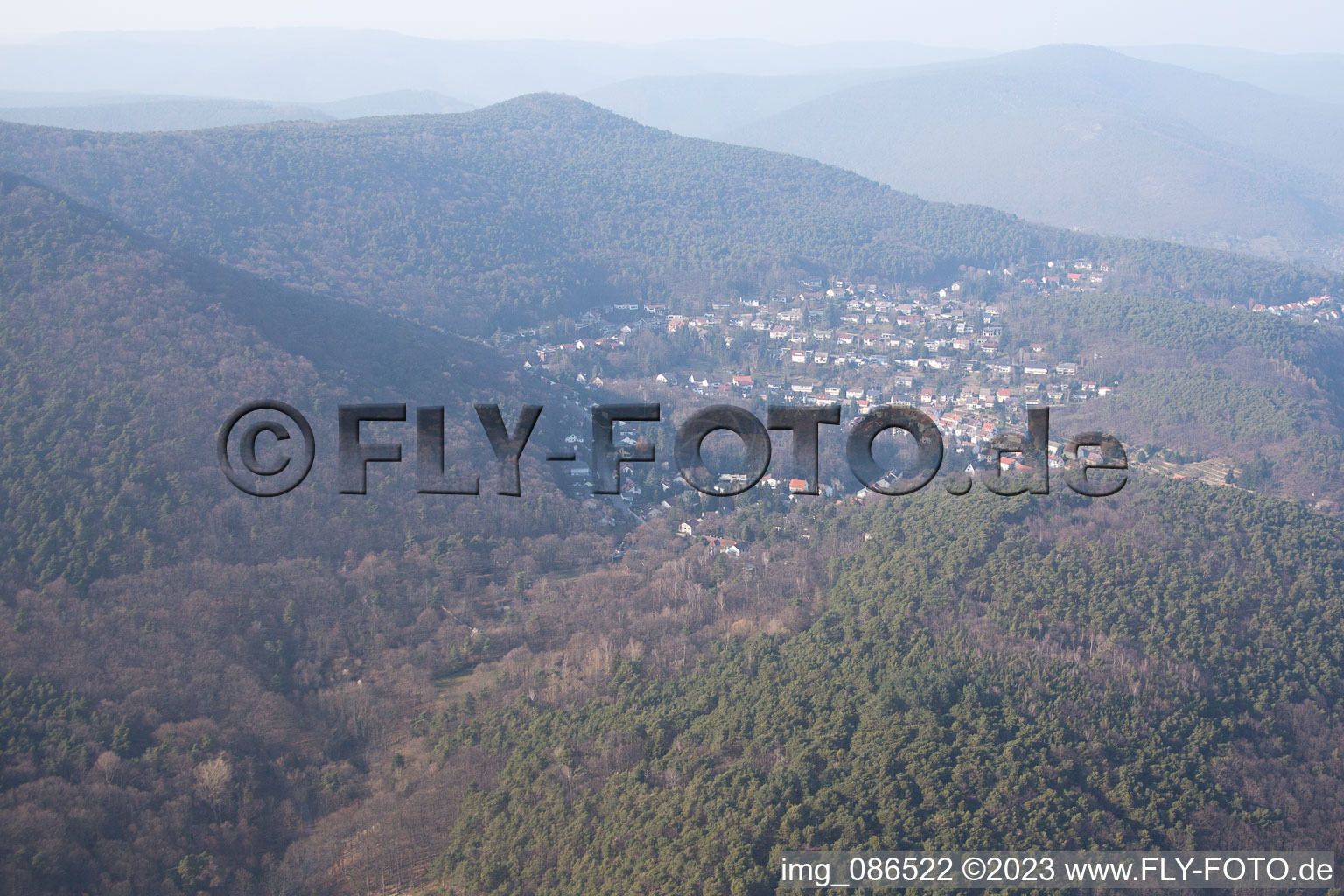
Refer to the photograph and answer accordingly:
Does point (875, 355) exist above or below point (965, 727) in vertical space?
above

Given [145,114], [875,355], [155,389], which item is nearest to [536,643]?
[155,389]

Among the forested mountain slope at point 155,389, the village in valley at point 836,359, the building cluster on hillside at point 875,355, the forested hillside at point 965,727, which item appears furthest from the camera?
the building cluster on hillside at point 875,355

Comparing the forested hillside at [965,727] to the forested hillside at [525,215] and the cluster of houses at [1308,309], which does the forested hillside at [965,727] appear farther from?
the cluster of houses at [1308,309]

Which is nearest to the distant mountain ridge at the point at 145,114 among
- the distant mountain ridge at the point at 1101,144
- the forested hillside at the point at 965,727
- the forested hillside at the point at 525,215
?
the forested hillside at the point at 525,215

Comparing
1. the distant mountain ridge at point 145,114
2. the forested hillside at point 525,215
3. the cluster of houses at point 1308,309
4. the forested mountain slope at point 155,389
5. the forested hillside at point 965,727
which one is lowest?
the forested hillside at point 965,727

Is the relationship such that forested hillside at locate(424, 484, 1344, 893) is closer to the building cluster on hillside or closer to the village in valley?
the village in valley

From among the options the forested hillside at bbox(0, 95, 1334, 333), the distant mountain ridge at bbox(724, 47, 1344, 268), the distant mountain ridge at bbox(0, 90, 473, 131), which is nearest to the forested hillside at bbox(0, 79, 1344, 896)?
the forested hillside at bbox(0, 95, 1334, 333)

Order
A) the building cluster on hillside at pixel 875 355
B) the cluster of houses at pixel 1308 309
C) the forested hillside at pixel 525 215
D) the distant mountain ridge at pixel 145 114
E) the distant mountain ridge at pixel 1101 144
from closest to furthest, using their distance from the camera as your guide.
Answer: the building cluster on hillside at pixel 875 355 < the forested hillside at pixel 525 215 < the cluster of houses at pixel 1308 309 < the distant mountain ridge at pixel 145 114 < the distant mountain ridge at pixel 1101 144

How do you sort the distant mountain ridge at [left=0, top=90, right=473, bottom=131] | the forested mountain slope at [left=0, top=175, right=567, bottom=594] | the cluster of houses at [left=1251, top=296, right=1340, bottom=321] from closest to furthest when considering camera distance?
the forested mountain slope at [left=0, top=175, right=567, bottom=594], the cluster of houses at [left=1251, top=296, right=1340, bottom=321], the distant mountain ridge at [left=0, top=90, right=473, bottom=131]

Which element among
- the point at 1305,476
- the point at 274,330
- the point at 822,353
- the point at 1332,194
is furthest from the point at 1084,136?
the point at 274,330

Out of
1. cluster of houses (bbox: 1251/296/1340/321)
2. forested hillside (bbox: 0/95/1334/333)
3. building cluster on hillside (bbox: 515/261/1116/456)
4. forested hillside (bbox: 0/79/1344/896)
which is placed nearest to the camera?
forested hillside (bbox: 0/79/1344/896)

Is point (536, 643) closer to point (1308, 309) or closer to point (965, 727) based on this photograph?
point (965, 727)
